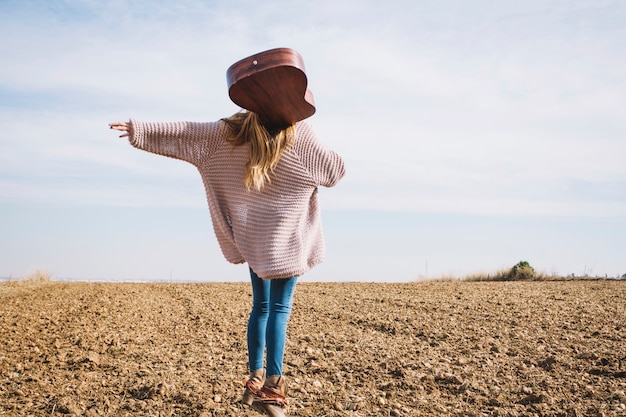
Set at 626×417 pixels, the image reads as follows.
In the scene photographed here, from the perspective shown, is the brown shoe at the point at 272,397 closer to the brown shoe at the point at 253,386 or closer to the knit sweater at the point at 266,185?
the brown shoe at the point at 253,386

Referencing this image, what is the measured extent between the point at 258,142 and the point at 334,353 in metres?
2.98

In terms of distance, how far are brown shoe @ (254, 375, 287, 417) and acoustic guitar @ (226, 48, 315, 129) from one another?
5.32 feet

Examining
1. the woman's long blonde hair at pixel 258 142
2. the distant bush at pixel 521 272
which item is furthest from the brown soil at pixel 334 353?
the distant bush at pixel 521 272

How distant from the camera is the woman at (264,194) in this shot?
12.7ft

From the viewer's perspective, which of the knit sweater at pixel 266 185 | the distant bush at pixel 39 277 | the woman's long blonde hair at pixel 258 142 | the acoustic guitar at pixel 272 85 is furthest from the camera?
the distant bush at pixel 39 277

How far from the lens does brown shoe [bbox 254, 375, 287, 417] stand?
3967mm

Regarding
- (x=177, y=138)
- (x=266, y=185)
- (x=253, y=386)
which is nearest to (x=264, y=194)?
(x=266, y=185)

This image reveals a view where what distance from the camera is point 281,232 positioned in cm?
400

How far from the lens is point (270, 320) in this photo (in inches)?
152

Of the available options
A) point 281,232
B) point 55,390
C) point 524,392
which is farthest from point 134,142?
point 524,392

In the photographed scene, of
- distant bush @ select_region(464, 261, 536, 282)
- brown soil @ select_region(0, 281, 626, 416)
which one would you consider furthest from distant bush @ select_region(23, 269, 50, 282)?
distant bush @ select_region(464, 261, 536, 282)

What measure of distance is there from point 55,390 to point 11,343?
1813 mm

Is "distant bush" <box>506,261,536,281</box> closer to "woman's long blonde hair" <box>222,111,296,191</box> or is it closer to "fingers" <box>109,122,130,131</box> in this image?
"woman's long blonde hair" <box>222,111,296,191</box>

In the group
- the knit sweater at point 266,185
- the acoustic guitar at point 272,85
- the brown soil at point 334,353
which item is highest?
the acoustic guitar at point 272,85
